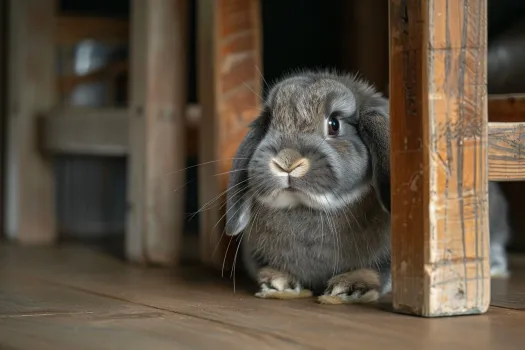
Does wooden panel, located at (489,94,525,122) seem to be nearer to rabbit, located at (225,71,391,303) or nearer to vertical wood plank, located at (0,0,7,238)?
rabbit, located at (225,71,391,303)

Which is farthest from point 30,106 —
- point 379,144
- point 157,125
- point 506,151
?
point 506,151

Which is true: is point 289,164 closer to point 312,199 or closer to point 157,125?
point 312,199

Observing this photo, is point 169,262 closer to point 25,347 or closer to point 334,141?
point 334,141

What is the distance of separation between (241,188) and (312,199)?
0.21 m

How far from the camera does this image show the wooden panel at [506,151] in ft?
5.71

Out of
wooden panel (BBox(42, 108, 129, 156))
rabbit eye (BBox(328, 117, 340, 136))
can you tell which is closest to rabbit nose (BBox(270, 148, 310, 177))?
rabbit eye (BBox(328, 117, 340, 136))

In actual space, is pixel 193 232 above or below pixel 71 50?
below

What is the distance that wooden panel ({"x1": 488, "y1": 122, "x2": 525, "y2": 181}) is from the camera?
5.71 feet

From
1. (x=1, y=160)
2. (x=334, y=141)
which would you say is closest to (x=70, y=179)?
(x=1, y=160)

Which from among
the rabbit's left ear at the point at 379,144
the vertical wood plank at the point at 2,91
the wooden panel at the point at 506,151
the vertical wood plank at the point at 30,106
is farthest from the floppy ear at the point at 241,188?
the vertical wood plank at the point at 2,91

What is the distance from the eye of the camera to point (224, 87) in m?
2.48

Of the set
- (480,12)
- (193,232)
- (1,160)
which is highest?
(480,12)

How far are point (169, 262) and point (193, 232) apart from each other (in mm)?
1274

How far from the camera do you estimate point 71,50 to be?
11.8 ft
